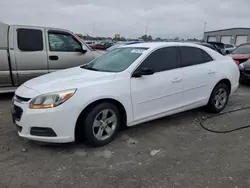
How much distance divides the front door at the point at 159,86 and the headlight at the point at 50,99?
3.43 feet

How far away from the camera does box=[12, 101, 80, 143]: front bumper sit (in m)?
3.20

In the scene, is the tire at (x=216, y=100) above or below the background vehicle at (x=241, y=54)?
below

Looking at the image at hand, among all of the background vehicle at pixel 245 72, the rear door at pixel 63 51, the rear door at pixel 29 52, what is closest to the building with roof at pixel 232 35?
the background vehicle at pixel 245 72

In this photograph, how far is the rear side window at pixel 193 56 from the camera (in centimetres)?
462

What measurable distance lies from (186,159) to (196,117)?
189cm

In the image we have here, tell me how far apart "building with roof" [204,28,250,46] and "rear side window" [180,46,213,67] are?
121 ft

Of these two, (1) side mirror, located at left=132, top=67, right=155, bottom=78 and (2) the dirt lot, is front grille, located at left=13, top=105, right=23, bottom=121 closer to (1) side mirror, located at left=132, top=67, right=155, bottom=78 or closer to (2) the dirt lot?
(2) the dirt lot

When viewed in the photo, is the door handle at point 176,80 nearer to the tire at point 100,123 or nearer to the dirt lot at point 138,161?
the dirt lot at point 138,161

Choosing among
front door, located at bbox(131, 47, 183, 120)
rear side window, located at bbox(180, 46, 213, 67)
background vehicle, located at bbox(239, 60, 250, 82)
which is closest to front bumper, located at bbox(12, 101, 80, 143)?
front door, located at bbox(131, 47, 183, 120)

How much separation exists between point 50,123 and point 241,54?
9757 mm

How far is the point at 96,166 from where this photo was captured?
3135 millimetres

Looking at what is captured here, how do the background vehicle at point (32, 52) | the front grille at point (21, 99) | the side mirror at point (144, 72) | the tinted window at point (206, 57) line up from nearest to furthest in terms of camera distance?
the front grille at point (21, 99) < the side mirror at point (144, 72) < the tinted window at point (206, 57) < the background vehicle at point (32, 52)

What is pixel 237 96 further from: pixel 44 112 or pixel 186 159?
pixel 44 112

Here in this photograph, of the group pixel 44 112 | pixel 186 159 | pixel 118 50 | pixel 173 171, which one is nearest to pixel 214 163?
pixel 186 159
